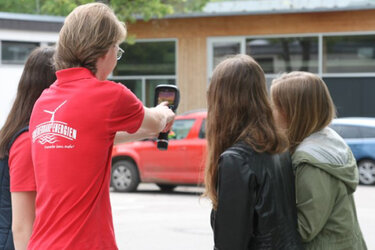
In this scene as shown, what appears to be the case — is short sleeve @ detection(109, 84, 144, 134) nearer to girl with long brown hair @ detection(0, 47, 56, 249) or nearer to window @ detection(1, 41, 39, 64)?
girl with long brown hair @ detection(0, 47, 56, 249)

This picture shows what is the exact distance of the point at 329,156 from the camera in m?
3.21

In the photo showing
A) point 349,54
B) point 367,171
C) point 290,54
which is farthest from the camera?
point 290,54

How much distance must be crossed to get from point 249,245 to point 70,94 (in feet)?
3.04

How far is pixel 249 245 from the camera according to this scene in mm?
2773

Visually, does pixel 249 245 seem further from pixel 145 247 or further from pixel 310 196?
pixel 145 247

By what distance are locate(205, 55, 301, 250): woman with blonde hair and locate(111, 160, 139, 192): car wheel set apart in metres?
12.6

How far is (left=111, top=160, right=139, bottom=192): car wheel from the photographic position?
609 inches

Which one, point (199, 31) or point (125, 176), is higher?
point (199, 31)

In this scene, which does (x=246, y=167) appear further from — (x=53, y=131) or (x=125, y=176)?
(x=125, y=176)

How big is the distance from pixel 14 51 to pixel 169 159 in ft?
13.3

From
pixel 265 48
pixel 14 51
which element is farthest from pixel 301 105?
pixel 265 48

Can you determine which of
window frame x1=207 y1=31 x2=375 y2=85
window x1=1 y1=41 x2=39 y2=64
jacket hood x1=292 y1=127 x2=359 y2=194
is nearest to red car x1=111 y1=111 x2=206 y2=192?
window x1=1 y1=41 x2=39 y2=64

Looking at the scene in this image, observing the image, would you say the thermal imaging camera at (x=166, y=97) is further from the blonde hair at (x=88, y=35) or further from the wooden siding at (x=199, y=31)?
the wooden siding at (x=199, y=31)

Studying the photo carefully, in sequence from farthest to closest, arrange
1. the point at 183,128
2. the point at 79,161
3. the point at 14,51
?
the point at 183,128, the point at 14,51, the point at 79,161
